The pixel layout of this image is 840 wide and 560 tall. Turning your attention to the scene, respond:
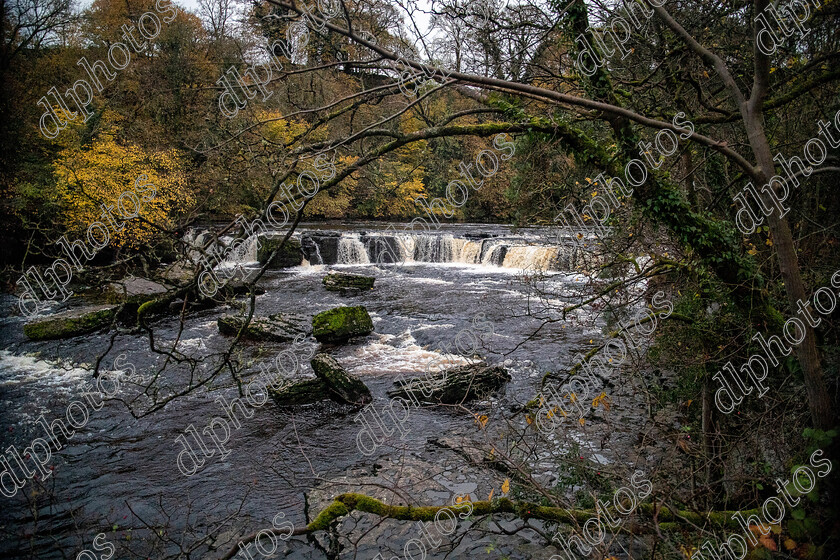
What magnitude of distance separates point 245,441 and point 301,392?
4.45 feet

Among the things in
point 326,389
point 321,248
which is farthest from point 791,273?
point 321,248

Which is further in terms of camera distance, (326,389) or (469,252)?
(469,252)

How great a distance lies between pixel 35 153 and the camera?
17609 mm

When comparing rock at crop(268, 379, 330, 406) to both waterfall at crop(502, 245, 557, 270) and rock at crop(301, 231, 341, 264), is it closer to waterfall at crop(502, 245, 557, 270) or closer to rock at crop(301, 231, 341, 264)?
waterfall at crop(502, 245, 557, 270)

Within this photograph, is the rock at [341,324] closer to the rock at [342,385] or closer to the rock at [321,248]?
the rock at [342,385]

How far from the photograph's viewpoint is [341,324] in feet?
35.3

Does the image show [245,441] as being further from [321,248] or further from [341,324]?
[321,248]

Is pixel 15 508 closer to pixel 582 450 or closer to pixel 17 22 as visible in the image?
pixel 582 450

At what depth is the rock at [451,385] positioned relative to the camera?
7.49m

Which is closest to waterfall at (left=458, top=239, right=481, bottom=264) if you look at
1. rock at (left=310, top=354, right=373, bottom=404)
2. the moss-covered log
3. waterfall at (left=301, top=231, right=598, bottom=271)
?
waterfall at (left=301, top=231, right=598, bottom=271)

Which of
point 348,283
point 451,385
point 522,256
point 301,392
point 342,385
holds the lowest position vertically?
point 522,256

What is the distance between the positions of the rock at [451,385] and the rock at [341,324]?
2962 millimetres

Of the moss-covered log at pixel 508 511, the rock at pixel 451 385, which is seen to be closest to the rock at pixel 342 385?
the rock at pixel 451 385

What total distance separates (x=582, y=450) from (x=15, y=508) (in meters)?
6.62
